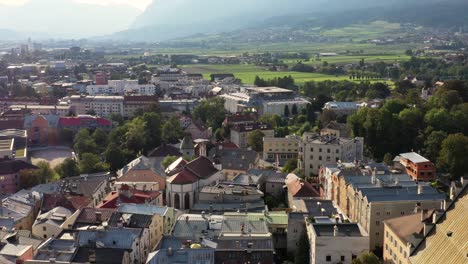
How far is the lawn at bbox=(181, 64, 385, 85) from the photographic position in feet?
400

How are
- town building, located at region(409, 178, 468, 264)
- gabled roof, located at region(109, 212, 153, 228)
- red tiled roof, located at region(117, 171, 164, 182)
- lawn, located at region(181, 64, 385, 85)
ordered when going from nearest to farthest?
town building, located at region(409, 178, 468, 264)
gabled roof, located at region(109, 212, 153, 228)
red tiled roof, located at region(117, 171, 164, 182)
lawn, located at region(181, 64, 385, 85)

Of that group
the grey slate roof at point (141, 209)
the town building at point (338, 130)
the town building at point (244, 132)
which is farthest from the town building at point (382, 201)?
the town building at point (244, 132)

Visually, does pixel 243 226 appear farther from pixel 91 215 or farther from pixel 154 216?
pixel 91 215

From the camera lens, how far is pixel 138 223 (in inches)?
1206

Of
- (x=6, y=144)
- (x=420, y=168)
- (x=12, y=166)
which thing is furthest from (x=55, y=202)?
(x=420, y=168)

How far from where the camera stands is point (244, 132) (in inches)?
2468

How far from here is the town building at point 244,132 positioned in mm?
62344

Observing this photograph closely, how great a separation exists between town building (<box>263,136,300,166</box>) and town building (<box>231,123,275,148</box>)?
278 inches

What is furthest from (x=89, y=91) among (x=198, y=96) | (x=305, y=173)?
(x=305, y=173)

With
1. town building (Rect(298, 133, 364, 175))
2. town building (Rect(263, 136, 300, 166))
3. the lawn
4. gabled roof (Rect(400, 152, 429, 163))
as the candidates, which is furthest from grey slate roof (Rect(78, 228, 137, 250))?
the lawn

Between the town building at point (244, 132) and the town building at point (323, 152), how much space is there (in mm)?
14818

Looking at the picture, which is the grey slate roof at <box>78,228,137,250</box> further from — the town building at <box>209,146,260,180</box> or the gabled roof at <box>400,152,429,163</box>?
the gabled roof at <box>400,152,429,163</box>

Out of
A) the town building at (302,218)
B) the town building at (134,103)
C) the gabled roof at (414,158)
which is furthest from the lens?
the town building at (134,103)

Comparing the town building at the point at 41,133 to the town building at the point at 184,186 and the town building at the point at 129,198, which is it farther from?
the town building at the point at 129,198
